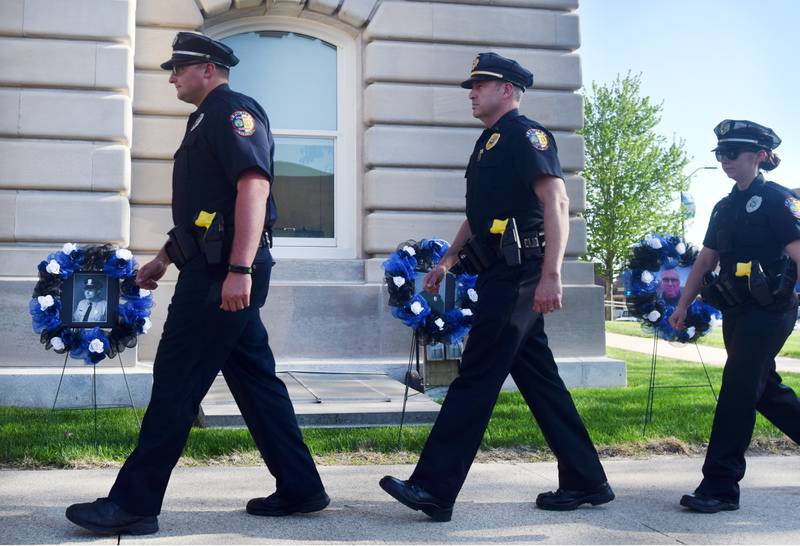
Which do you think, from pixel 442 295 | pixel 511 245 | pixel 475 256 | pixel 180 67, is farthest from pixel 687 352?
pixel 180 67

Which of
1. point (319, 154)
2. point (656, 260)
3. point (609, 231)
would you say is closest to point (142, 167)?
point (319, 154)

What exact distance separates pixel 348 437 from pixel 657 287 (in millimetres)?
3113

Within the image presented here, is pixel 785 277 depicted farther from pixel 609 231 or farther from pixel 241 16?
pixel 609 231

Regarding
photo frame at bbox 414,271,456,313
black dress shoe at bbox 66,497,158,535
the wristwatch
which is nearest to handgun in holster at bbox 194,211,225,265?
the wristwatch

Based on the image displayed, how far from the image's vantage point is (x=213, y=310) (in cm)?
404

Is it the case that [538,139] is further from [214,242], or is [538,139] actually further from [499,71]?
[214,242]

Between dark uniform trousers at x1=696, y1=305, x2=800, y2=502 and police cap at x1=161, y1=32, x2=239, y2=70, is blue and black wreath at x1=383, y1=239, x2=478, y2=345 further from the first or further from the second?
police cap at x1=161, y1=32, x2=239, y2=70

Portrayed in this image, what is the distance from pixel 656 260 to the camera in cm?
779

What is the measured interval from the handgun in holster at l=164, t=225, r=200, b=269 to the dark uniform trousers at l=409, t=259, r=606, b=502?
137 centimetres

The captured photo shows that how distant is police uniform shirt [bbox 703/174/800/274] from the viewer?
4.90 meters

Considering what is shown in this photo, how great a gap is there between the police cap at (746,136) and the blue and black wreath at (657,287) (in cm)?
266

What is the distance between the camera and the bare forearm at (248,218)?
398 cm

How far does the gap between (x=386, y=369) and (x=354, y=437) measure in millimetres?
3025

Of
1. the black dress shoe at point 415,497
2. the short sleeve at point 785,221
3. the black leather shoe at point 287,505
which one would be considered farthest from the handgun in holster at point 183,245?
the short sleeve at point 785,221
